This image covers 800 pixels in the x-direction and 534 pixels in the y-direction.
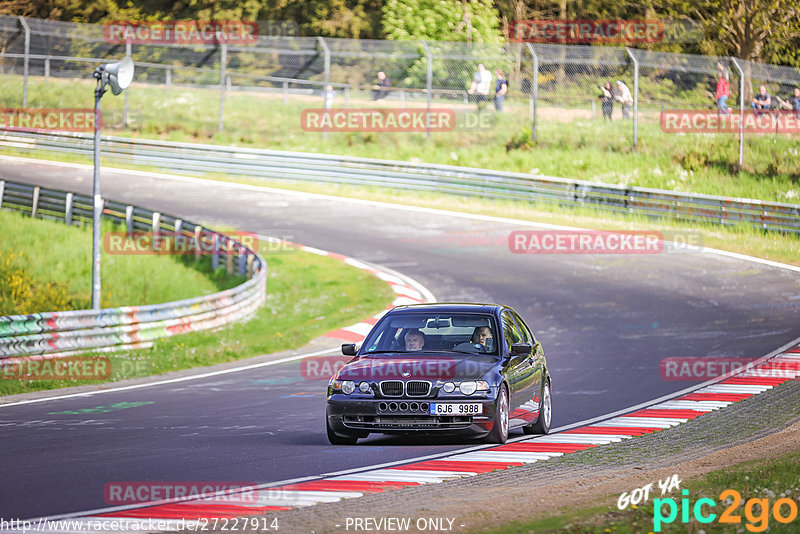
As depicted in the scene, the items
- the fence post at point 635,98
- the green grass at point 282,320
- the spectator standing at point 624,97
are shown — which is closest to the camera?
the green grass at point 282,320

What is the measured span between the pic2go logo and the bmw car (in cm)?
316

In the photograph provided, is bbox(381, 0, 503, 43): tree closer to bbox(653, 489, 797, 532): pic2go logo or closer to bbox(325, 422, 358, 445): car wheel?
bbox(325, 422, 358, 445): car wheel

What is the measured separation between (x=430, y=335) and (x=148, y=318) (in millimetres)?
8139

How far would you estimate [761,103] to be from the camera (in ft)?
104

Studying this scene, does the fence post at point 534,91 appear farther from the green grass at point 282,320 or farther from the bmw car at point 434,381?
the bmw car at point 434,381

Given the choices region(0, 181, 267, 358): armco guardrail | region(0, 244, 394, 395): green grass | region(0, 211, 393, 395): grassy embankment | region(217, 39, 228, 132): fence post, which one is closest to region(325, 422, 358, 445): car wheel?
region(0, 244, 394, 395): green grass

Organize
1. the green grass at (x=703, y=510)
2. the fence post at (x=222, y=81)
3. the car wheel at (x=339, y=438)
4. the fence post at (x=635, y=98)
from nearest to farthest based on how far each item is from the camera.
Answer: the green grass at (x=703, y=510), the car wheel at (x=339, y=438), the fence post at (x=635, y=98), the fence post at (x=222, y=81)

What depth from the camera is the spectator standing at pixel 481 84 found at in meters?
34.7

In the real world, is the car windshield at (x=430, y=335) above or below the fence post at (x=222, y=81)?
below

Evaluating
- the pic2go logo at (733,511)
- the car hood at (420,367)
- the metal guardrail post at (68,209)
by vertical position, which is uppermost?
the pic2go logo at (733,511)

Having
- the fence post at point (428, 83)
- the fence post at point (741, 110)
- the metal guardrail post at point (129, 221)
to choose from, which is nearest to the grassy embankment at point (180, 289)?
the metal guardrail post at point (129, 221)

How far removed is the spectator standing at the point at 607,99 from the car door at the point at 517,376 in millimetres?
23826

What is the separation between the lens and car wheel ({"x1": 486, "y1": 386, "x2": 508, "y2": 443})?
10188 millimetres

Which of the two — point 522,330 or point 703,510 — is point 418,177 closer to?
point 522,330
